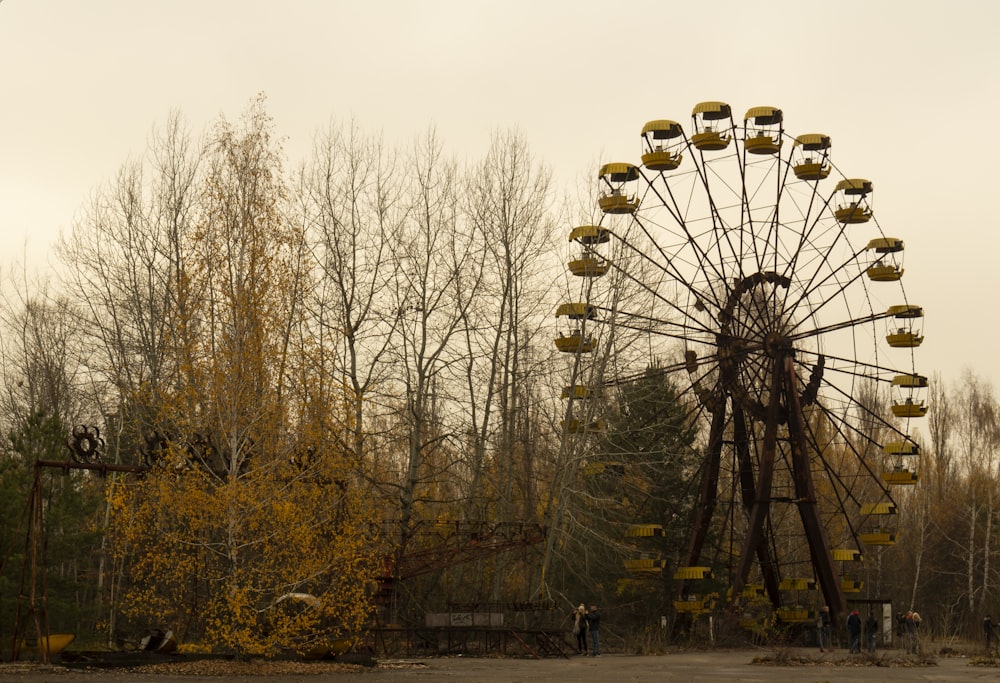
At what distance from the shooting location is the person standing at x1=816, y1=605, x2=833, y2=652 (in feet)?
109

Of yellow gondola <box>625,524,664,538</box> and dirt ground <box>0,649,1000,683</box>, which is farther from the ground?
yellow gondola <box>625,524,664,538</box>

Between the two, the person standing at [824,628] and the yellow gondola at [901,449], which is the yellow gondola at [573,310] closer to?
the yellow gondola at [901,449]

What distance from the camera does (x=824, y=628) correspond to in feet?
111

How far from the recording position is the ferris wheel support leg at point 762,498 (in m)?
34.4

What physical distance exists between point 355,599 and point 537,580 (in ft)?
58.3

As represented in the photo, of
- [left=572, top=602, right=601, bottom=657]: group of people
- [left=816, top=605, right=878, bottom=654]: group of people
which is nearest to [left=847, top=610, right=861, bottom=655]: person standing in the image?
[left=816, top=605, right=878, bottom=654]: group of people

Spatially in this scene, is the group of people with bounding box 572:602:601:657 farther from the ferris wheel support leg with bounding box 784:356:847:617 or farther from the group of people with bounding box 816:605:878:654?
the ferris wheel support leg with bounding box 784:356:847:617

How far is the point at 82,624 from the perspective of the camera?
3133 cm

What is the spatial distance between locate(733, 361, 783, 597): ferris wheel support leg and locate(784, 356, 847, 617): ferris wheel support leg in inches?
22.7

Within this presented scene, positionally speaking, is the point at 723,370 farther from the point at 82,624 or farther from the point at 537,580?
the point at 82,624

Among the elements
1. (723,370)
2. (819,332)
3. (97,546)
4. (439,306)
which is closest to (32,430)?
(97,546)

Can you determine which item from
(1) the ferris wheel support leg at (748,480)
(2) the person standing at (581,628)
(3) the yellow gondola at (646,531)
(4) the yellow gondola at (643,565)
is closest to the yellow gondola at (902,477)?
(1) the ferris wheel support leg at (748,480)

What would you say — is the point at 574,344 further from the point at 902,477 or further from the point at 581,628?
the point at 902,477

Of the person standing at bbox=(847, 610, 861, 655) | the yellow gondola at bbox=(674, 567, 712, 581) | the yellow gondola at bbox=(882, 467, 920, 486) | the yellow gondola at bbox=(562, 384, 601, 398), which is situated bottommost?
the person standing at bbox=(847, 610, 861, 655)
